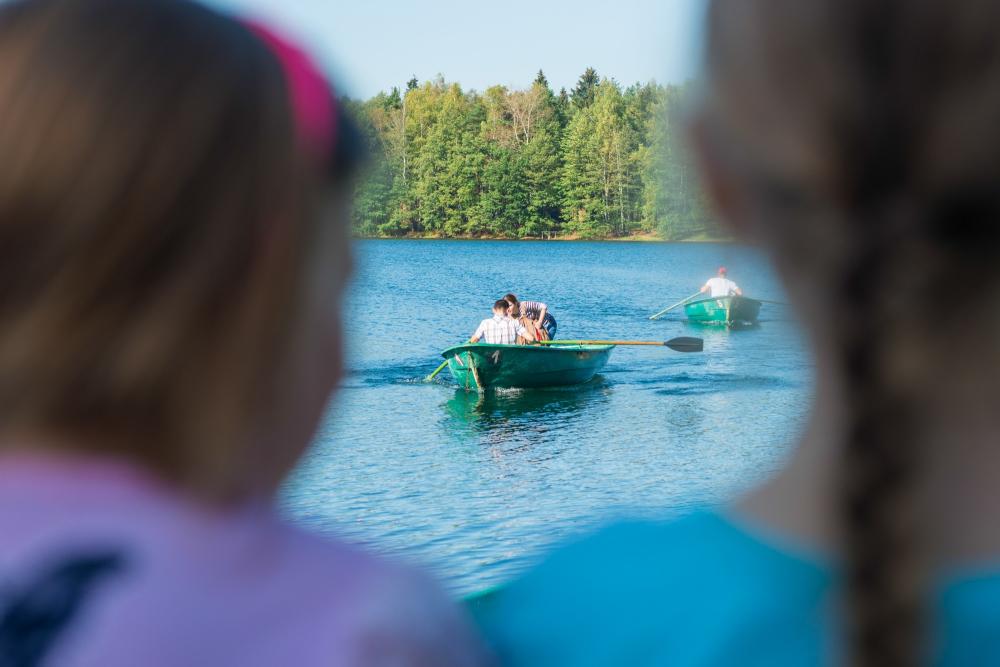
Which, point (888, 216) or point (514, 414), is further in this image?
point (514, 414)

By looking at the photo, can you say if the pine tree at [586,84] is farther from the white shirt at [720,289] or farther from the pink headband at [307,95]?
the pink headband at [307,95]

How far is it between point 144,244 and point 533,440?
1641cm

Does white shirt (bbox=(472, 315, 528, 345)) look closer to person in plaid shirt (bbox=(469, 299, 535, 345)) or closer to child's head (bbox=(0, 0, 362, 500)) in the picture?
person in plaid shirt (bbox=(469, 299, 535, 345))

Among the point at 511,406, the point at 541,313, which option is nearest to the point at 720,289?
the point at 541,313

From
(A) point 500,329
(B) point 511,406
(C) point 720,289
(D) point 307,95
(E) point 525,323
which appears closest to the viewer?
(D) point 307,95

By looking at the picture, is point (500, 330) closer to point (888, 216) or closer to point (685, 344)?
point (685, 344)

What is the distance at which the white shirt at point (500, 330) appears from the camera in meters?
17.9

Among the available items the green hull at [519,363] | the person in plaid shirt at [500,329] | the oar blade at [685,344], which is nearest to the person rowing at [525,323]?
the person in plaid shirt at [500,329]

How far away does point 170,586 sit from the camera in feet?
2.76

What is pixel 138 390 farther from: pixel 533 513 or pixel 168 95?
pixel 533 513

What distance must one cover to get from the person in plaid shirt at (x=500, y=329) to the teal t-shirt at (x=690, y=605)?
1667 cm

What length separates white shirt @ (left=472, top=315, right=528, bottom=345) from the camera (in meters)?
17.9

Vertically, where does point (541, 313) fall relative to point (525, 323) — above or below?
above

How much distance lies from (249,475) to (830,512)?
1.46ft
